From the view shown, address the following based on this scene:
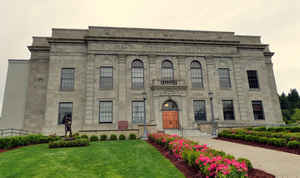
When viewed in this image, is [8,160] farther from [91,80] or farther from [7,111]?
[7,111]

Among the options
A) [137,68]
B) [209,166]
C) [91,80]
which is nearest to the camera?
[209,166]

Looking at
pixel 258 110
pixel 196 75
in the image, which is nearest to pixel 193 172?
pixel 196 75

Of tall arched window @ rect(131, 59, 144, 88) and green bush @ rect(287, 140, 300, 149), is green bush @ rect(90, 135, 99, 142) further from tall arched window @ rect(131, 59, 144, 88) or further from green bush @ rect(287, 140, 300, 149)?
green bush @ rect(287, 140, 300, 149)

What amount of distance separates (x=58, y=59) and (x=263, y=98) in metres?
30.1

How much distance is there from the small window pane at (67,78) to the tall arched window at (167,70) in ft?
41.2

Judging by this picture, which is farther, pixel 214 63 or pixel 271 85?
pixel 271 85

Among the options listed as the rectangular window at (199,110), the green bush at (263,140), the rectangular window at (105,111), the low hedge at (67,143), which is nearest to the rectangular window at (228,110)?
the rectangular window at (199,110)

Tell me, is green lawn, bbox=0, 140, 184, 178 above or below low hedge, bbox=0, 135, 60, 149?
below

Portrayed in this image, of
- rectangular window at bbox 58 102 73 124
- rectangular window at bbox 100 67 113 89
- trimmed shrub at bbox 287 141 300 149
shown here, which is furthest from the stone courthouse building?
trimmed shrub at bbox 287 141 300 149

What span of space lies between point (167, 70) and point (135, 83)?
509 centimetres

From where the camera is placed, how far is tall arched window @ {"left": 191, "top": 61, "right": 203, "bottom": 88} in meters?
25.5

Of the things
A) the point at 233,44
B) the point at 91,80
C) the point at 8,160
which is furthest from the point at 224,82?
the point at 8,160

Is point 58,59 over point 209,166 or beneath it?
over

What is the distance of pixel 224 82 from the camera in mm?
26109
